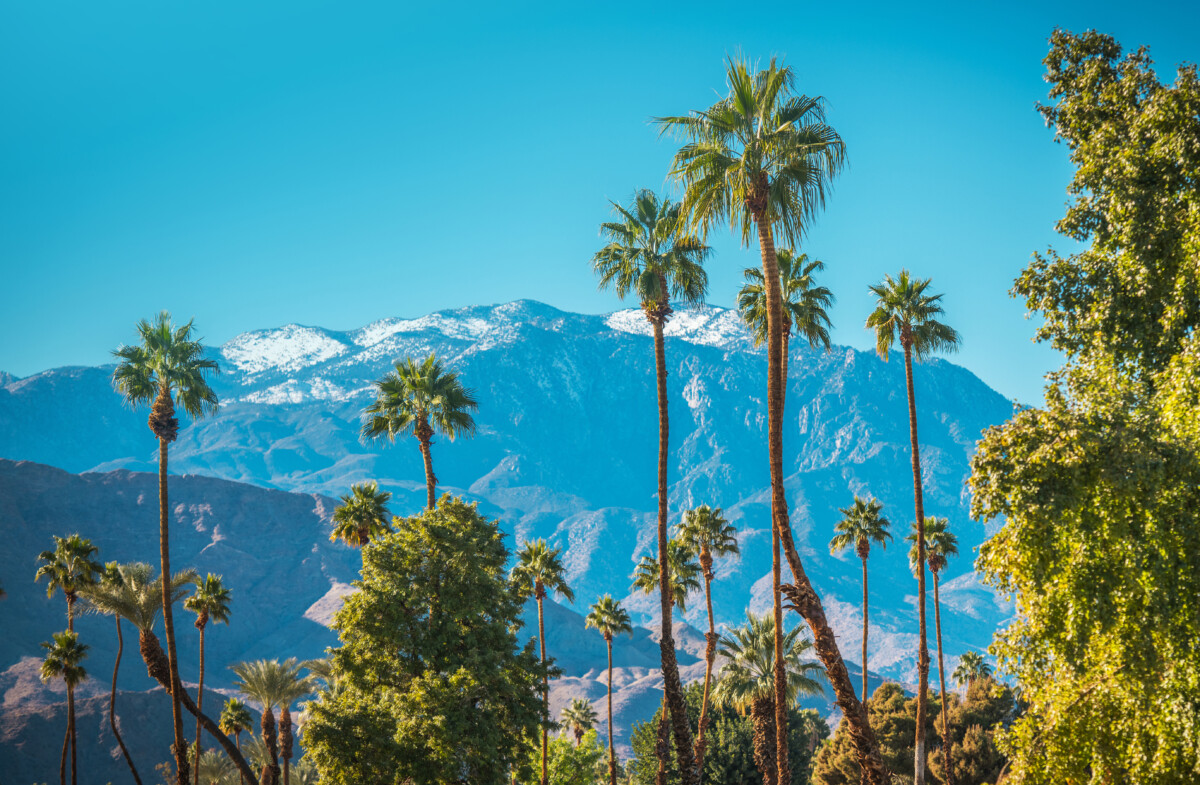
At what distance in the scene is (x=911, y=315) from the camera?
3384cm

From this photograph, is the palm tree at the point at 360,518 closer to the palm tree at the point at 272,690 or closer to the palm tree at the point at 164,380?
the palm tree at the point at 272,690

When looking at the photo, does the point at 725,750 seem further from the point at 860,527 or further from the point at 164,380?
the point at 164,380

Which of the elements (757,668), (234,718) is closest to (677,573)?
(757,668)

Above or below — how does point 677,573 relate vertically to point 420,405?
below

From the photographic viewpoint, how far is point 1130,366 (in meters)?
14.9

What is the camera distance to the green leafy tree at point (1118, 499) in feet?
37.0

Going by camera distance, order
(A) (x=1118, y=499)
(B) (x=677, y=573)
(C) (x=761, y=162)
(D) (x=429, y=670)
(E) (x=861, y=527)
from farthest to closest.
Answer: (E) (x=861, y=527)
(B) (x=677, y=573)
(D) (x=429, y=670)
(C) (x=761, y=162)
(A) (x=1118, y=499)

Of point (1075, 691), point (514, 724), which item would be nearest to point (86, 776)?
point (514, 724)

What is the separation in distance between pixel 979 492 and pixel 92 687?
6698 inches

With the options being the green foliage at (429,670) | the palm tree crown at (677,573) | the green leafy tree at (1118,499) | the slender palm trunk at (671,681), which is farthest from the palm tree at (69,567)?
the green leafy tree at (1118,499)

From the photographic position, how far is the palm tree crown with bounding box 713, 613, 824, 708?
3522 cm

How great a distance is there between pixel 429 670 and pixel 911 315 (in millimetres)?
23653

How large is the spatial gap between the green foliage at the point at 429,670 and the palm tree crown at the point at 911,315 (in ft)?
62.4

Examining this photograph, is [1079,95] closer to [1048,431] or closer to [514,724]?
[1048,431]
